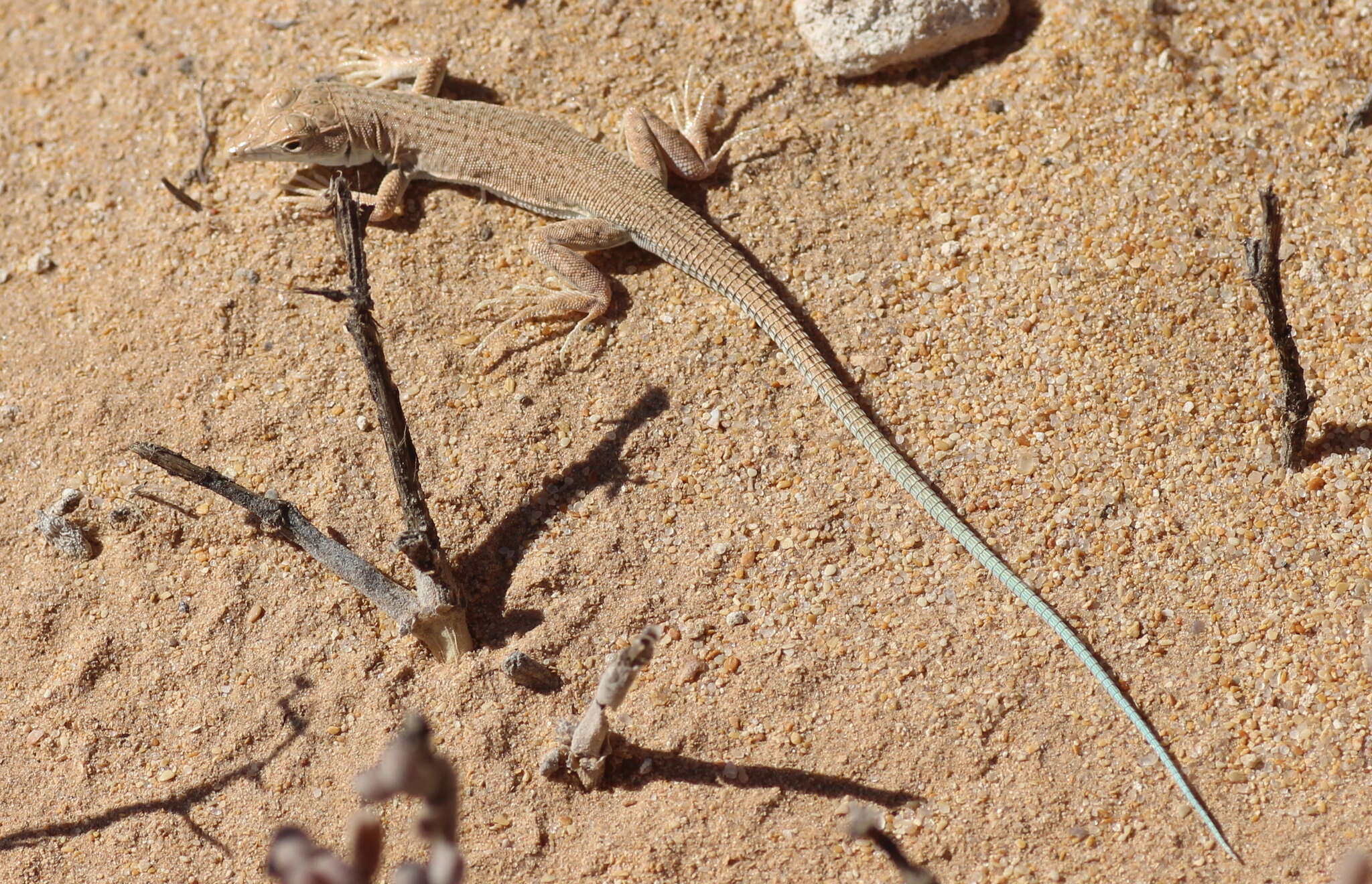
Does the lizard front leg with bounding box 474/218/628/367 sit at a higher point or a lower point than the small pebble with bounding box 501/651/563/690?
higher

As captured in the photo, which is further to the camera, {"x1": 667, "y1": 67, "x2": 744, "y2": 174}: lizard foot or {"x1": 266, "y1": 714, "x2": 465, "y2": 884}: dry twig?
{"x1": 667, "y1": 67, "x2": 744, "y2": 174}: lizard foot

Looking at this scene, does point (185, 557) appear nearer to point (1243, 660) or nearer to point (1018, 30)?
point (1243, 660)

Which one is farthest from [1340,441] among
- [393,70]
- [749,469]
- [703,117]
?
[393,70]

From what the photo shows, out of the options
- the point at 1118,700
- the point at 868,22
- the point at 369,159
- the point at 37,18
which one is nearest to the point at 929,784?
the point at 1118,700

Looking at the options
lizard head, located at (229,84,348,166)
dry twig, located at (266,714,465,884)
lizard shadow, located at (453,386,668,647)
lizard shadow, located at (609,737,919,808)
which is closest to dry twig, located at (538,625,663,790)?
lizard shadow, located at (609,737,919,808)

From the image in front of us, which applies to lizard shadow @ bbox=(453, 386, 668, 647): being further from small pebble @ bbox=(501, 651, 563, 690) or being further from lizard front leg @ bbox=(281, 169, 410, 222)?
lizard front leg @ bbox=(281, 169, 410, 222)

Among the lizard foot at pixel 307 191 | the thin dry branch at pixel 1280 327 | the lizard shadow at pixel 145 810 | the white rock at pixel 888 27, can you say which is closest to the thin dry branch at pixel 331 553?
the lizard shadow at pixel 145 810
